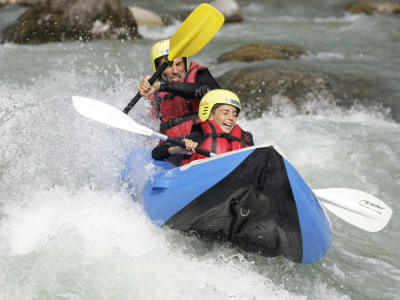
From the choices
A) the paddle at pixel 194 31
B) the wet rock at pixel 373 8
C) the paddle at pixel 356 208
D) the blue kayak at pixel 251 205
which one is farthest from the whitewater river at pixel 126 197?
the wet rock at pixel 373 8

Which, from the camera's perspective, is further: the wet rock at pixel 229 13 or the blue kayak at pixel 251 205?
the wet rock at pixel 229 13

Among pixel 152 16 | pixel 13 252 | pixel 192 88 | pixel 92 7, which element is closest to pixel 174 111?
pixel 192 88

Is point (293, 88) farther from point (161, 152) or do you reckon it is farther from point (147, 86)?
point (161, 152)

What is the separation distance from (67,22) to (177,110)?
18.9 feet

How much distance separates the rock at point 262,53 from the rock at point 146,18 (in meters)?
3.13

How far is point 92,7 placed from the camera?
30.9 feet

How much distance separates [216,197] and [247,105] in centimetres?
373

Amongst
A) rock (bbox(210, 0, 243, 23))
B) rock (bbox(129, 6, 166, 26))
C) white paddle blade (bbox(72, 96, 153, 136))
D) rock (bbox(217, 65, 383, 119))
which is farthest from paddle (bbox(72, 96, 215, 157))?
rock (bbox(210, 0, 243, 23))

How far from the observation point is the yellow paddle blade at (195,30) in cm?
429

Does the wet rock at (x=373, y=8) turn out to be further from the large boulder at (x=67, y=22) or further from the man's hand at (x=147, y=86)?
the man's hand at (x=147, y=86)

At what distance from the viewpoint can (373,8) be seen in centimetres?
1328

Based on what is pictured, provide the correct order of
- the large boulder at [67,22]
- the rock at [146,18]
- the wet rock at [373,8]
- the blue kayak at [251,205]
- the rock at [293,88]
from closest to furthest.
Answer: the blue kayak at [251,205] < the rock at [293,88] < the large boulder at [67,22] < the rock at [146,18] < the wet rock at [373,8]

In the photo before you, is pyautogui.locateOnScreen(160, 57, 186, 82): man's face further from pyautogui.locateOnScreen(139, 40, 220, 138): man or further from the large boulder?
the large boulder

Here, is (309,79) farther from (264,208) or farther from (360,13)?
(360,13)
